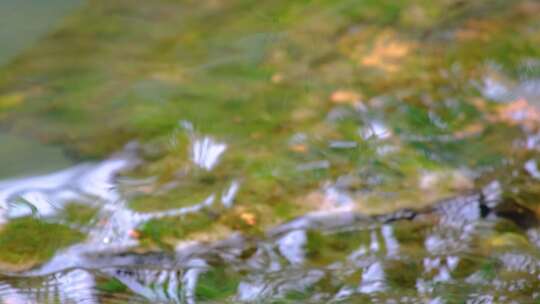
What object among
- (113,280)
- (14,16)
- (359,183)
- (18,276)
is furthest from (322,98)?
(14,16)

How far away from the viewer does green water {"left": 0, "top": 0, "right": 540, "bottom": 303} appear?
7.23 feet

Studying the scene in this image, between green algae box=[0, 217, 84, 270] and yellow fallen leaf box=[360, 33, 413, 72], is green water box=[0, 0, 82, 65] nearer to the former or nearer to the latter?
green algae box=[0, 217, 84, 270]

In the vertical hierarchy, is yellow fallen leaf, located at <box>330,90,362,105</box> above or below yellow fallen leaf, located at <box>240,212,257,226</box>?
above

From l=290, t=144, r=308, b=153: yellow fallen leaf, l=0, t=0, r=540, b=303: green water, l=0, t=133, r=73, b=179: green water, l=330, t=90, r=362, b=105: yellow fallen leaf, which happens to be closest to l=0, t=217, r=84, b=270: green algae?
l=0, t=0, r=540, b=303: green water

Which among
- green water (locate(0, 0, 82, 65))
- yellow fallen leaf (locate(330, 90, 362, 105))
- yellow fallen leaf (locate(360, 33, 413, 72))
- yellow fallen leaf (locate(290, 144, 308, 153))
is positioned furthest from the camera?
green water (locate(0, 0, 82, 65))

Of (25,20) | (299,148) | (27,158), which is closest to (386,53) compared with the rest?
(299,148)

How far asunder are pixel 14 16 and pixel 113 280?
2558 millimetres

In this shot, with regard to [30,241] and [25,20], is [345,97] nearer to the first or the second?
[30,241]

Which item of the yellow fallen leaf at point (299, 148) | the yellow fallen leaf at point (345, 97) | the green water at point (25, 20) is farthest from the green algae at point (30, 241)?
the green water at point (25, 20)

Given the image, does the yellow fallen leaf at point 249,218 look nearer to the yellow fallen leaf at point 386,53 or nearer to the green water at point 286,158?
the green water at point 286,158

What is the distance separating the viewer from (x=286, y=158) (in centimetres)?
259

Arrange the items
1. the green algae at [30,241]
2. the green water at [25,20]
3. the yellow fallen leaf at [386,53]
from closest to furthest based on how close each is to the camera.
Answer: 1. the green algae at [30,241]
2. the yellow fallen leaf at [386,53]
3. the green water at [25,20]

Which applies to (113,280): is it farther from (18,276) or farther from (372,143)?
(372,143)

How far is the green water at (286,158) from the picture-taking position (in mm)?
2205
